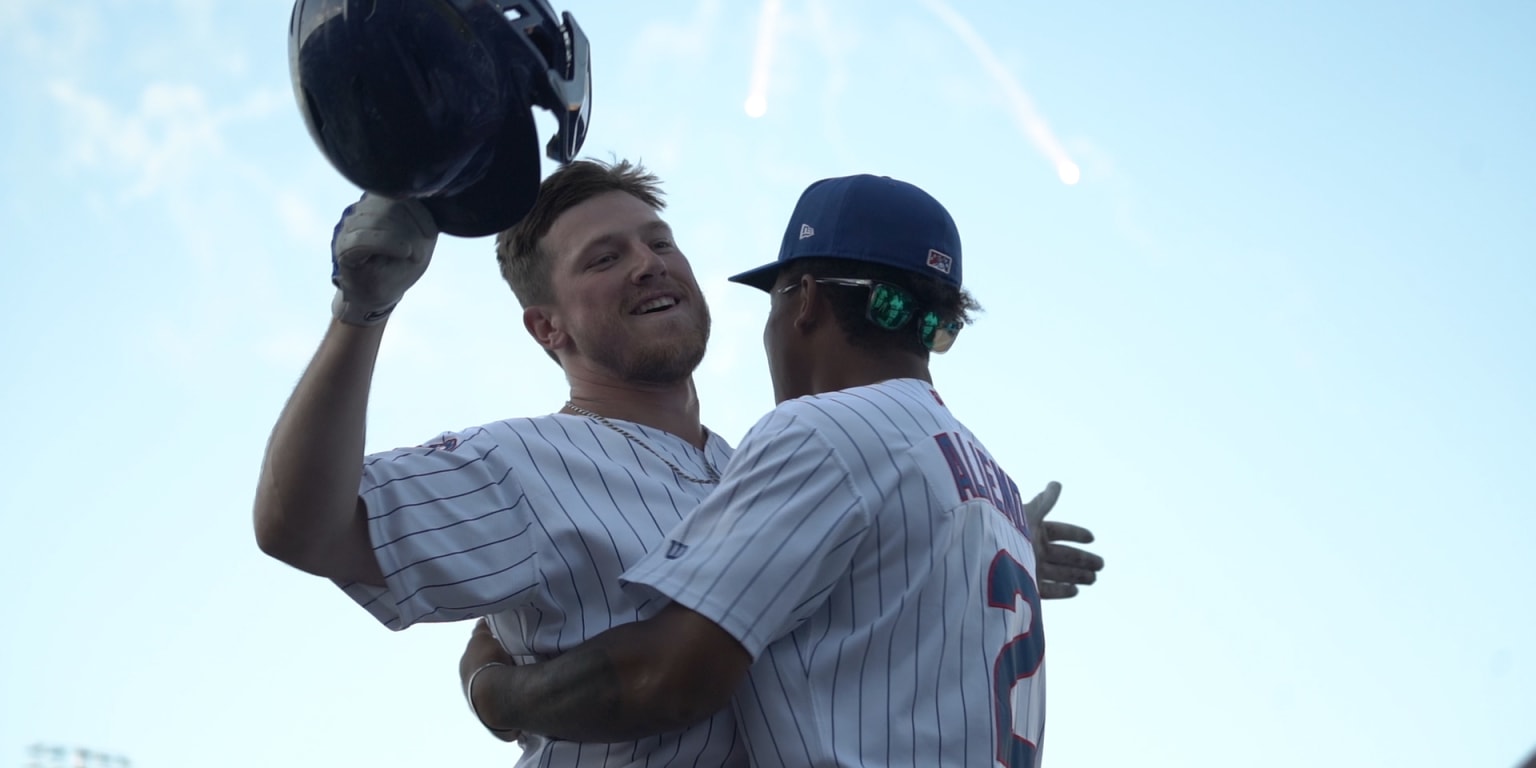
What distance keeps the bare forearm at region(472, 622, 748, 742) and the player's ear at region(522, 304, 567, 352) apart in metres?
1.46

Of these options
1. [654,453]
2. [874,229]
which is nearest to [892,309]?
[874,229]

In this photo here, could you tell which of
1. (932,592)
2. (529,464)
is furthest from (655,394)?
(932,592)

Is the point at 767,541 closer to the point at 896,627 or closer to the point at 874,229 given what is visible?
the point at 896,627

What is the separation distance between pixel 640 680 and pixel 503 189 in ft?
3.81

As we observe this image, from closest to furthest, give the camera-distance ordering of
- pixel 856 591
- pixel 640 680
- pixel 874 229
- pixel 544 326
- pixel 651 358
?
pixel 640 680 → pixel 856 591 → pixel 874 229 → pixel 651 358 → pixel 544 326

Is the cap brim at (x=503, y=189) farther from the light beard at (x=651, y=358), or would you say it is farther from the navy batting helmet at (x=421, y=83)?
the light beard at (x=651, y=358)

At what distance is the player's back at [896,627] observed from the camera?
3.05m

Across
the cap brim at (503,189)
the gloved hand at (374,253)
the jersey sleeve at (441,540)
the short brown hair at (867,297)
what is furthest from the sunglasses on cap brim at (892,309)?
the gloved hand at (374,253)

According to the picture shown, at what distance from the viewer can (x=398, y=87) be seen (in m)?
3.09

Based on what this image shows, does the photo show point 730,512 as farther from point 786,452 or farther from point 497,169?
point 497,169

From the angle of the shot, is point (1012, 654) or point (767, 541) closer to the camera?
point (767, 541)

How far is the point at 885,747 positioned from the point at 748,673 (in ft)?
1.19

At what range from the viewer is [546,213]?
4.68 m

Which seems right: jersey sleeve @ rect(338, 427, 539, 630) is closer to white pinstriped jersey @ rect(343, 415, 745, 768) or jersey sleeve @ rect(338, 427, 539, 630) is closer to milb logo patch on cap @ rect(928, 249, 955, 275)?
white pinstriped jersey @ rect(343, 415, 745, 768)
